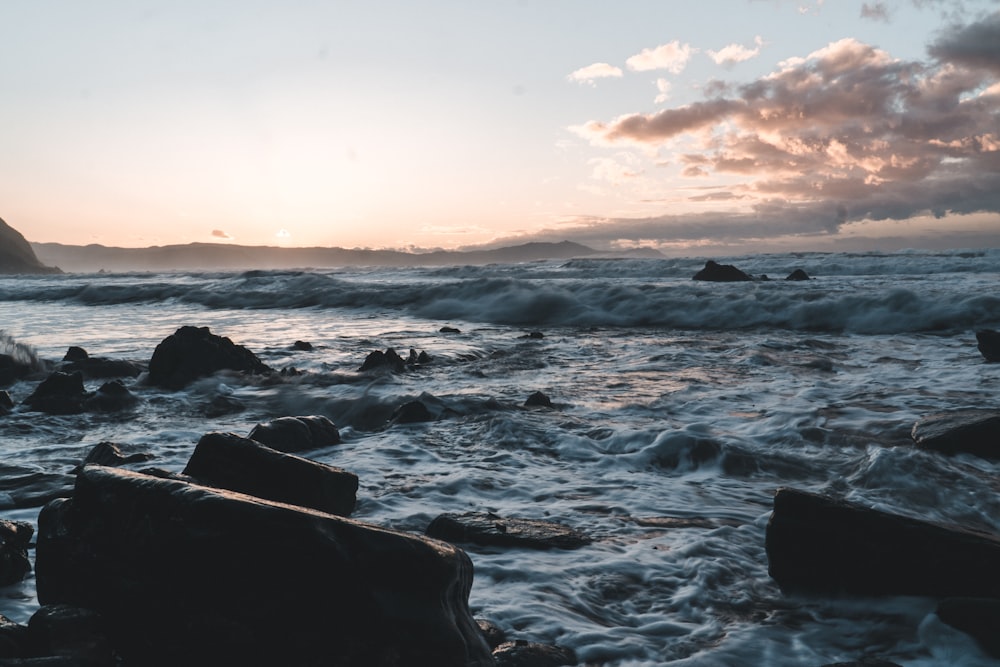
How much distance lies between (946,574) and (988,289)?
16070 millimetres

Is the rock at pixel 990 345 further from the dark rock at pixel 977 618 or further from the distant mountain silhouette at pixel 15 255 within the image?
the distant mountain silhouette at pixel 15 255

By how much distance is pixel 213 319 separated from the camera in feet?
59.8

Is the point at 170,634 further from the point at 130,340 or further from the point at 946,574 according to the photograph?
the point at 130,340

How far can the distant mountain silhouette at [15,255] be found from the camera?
84.7 m

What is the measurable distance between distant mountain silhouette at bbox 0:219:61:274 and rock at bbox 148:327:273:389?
9293 cm

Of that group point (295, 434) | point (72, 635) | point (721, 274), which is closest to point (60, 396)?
point (295, 434)

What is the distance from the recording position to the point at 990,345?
890cm

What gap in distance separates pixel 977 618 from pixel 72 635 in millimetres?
3199

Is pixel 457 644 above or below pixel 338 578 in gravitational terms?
below

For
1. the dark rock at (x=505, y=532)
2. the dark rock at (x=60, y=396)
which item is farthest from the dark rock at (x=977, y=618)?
the dark rock at (x=60, y=396)

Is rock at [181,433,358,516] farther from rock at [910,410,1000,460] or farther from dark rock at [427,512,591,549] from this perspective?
rock at [910,410,1000,460]

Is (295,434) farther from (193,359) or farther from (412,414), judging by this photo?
(193,359)

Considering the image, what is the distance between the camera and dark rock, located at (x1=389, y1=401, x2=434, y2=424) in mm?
6375

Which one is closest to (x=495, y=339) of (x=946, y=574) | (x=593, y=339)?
(x=593, y=339)
